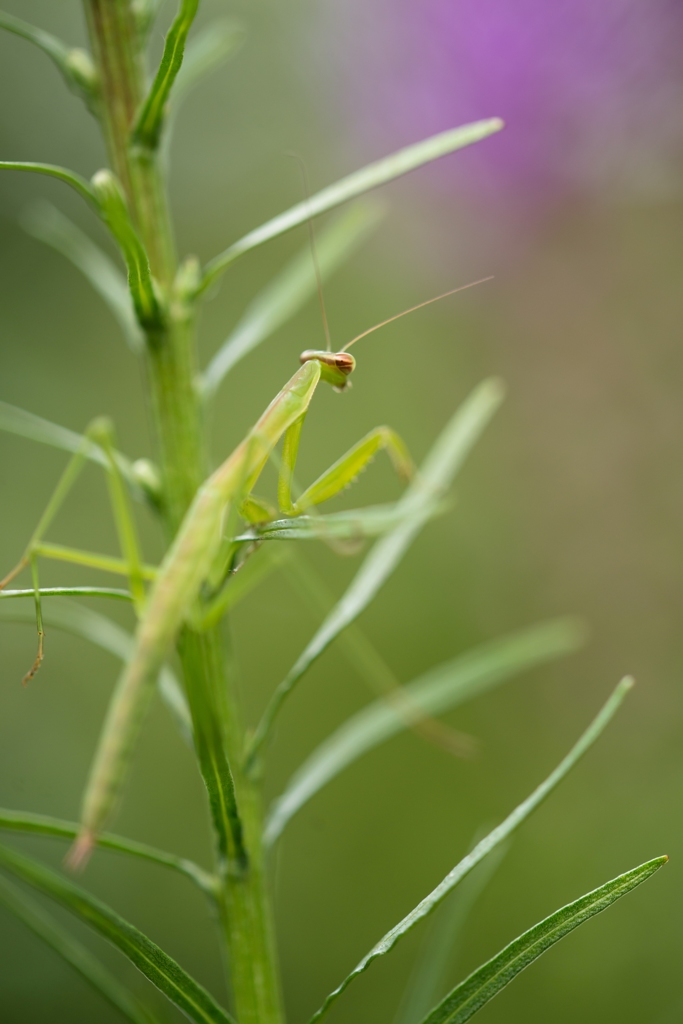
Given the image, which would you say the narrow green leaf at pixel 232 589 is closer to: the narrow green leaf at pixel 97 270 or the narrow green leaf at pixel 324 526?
the narrow green leaf at pixel 324 526

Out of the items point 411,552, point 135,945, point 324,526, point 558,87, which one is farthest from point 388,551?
point 558,87

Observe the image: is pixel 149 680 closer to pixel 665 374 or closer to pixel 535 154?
pixel 665 374

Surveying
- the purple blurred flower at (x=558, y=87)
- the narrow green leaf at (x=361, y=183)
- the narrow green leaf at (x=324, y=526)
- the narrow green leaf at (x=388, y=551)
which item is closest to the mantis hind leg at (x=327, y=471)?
the narrow green leaf at (x=388, y=551)

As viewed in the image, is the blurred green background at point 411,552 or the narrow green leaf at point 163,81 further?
the blurred green background at point 411,552

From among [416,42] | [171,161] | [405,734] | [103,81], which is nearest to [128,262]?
[103,81]

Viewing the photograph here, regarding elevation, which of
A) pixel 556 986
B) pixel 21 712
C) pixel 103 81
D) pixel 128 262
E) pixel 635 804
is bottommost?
pixel 556 986

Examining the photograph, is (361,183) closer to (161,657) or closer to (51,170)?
(51,170)
